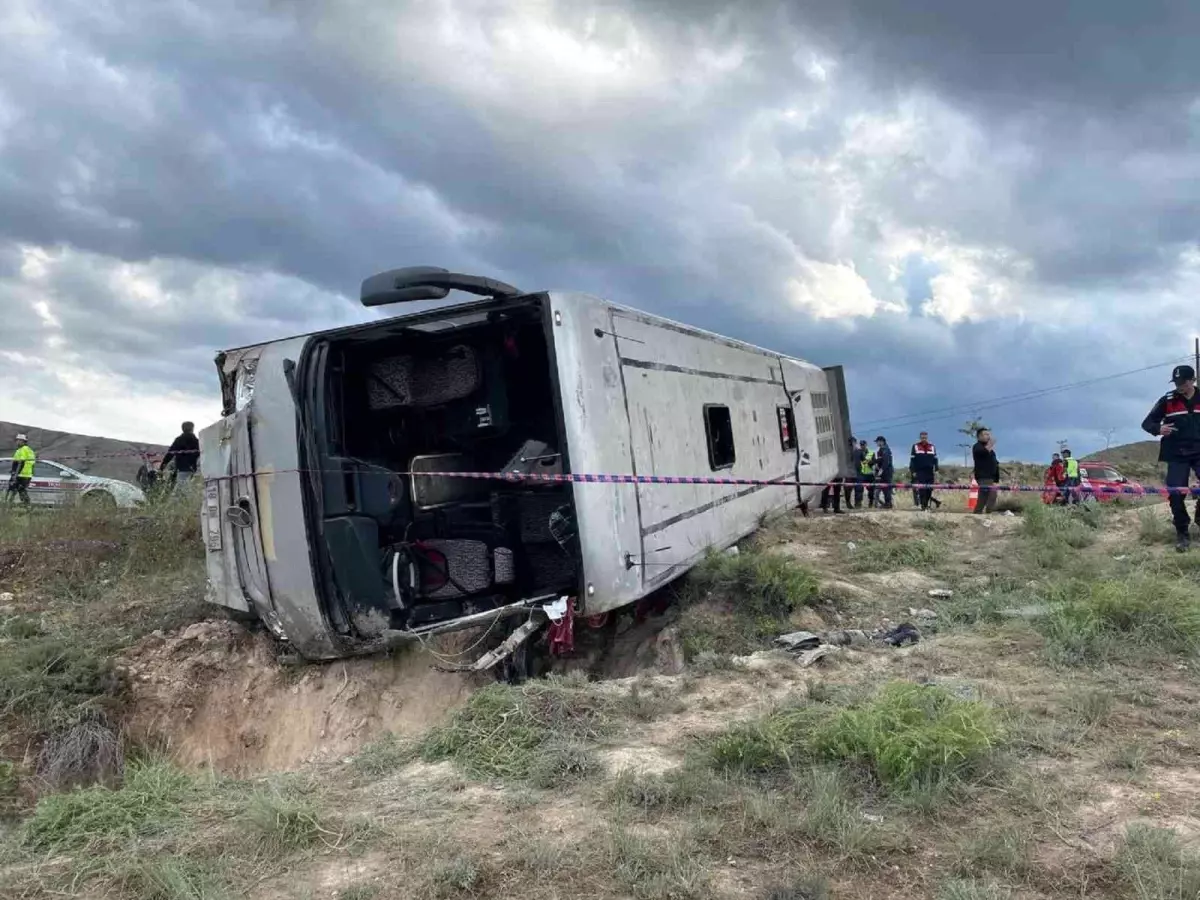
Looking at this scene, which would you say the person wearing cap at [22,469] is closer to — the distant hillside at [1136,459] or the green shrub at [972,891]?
the green shrub at [972,891]

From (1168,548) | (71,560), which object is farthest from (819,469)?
(71,560)

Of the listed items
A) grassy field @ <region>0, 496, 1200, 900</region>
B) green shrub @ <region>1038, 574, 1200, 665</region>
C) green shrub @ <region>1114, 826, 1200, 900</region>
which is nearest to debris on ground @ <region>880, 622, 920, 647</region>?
grassy field @ <region>0, 496, 1200, 900</region>

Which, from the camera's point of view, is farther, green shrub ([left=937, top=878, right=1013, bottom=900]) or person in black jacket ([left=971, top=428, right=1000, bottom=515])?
person in black jacket ([left=971, top=428, right=1000, bottom=515])

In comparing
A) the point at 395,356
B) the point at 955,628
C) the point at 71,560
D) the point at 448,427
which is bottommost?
the point at 955,628

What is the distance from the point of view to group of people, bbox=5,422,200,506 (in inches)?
476

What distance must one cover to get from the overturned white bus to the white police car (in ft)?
23.6

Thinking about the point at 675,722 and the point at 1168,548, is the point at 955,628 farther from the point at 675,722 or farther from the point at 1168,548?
the point at 1168,548

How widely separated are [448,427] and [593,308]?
160cm

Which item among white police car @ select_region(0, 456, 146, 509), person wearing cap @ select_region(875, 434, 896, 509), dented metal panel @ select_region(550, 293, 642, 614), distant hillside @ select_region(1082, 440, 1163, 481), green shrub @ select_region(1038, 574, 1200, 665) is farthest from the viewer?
distant hillside @ select_region(1082, 440, 1163, 481)

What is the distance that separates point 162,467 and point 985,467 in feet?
40.7

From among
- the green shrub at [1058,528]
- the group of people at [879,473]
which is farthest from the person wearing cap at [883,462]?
the green shrub at [1058,528]

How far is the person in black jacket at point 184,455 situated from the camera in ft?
40.6

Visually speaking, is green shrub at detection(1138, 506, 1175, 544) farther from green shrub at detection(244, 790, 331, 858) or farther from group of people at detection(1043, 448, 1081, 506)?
green shrub at detection(244, 790, 331, 858)

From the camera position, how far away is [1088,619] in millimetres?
5305
